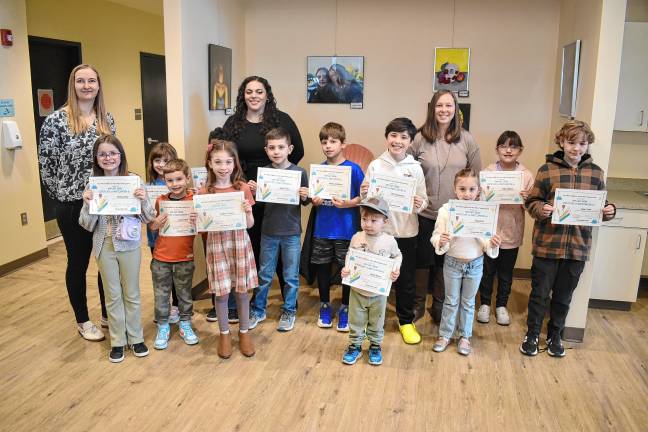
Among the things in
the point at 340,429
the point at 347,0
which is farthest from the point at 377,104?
the point at 340,429

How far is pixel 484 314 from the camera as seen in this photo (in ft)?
12.4

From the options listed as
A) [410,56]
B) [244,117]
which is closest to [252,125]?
[244,117]

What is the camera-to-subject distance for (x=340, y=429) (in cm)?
256

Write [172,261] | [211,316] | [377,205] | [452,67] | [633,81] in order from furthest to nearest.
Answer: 1. [452,67]
2. [633,81]
3. [211,316]
4. [172,261]
5. [377,205]

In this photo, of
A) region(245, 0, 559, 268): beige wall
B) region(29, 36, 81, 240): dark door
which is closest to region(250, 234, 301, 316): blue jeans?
region(245, 0, 559, 268): beige wall

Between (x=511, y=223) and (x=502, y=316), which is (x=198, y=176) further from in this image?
(x=502, y=316)

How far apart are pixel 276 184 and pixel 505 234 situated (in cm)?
154

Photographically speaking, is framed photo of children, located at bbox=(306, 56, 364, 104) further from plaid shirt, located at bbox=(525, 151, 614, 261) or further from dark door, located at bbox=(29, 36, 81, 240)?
dark door, located at bbox=(29, 36, 81, 240)

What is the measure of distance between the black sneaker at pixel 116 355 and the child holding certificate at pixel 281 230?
811 millimetres

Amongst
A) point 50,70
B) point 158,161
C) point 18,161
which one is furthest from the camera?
point 50,70

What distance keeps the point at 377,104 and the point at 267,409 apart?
2811mm

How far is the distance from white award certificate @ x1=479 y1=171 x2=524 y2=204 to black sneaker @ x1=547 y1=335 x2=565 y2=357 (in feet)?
2.71

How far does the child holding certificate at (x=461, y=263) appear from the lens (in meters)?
3.09

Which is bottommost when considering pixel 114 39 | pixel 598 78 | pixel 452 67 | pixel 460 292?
pixel 460 292
